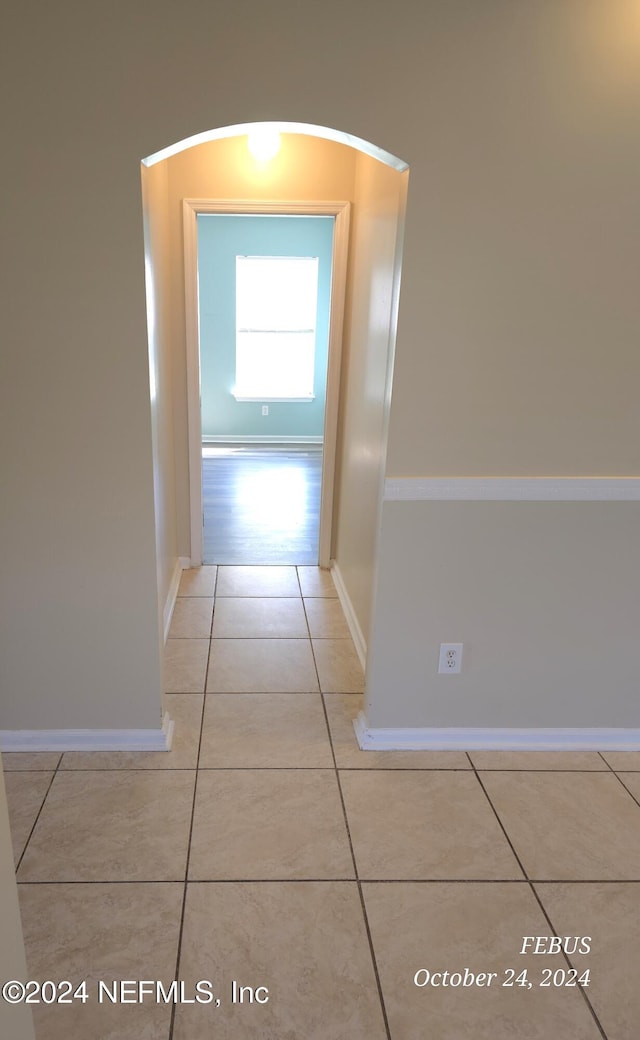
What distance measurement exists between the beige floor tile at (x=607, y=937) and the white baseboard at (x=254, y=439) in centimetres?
573

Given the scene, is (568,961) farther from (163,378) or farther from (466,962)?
(163,378)

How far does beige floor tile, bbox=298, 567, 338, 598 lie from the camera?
368 centimetres

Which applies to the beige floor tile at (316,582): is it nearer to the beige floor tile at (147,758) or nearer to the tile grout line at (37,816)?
the beige floor tile at (147,758)

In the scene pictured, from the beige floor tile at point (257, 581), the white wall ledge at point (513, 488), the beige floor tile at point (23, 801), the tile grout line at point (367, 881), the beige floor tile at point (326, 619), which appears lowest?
the tile grout line at point (367, 881)

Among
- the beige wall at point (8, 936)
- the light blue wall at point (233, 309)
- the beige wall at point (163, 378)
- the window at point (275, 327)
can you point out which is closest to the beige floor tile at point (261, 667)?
the beige wall at point (163, 378)

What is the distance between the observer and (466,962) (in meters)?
1.65

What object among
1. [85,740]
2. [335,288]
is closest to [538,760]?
[85,740]

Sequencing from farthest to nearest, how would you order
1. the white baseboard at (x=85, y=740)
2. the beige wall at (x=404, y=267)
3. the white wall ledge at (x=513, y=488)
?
the white baseboard at (x=85, y=740) < the white wall ledge at (x=513, y=488) < the beige wall at (x=404, y=267)

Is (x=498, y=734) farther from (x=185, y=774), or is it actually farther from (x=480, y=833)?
(x=185, y=774)

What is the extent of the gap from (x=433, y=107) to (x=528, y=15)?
0.33 m

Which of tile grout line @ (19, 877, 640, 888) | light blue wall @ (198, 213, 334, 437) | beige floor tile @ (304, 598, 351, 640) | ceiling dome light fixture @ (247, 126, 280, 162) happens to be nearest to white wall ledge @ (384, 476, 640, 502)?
tile grout line @ (19, 877, 640, 888)

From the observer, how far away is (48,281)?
1911mm

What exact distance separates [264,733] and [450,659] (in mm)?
725

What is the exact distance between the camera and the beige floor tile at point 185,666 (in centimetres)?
274
